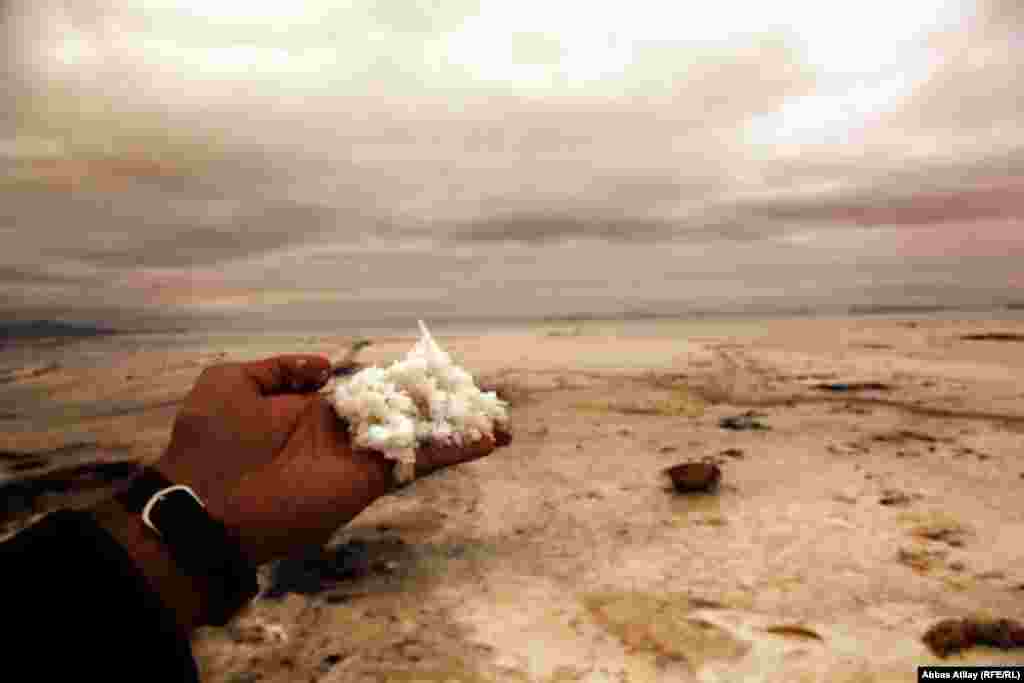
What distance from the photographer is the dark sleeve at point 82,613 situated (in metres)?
1.17

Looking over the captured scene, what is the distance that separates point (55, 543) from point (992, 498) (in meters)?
3.03

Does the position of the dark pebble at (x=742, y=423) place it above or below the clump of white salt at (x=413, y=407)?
below

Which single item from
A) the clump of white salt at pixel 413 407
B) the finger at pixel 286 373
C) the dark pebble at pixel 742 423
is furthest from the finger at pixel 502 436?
the dark pebble at pixel 742 423

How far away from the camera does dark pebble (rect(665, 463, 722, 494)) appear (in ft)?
9.10

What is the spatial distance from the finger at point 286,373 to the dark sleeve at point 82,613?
757 millimetres

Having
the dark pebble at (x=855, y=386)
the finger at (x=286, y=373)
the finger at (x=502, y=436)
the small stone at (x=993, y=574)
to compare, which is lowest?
the small stone at (x=993, y=574)

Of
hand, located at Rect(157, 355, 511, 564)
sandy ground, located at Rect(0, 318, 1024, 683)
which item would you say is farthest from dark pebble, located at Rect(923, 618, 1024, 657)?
hand, located at Rect(157, 355, 511, 564)

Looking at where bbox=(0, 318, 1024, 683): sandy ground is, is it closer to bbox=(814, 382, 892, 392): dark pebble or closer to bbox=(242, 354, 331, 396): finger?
bbox=(814, 382, 892, 392): dark pebble

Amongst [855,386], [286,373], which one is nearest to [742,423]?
[855,386]

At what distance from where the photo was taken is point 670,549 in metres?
2.22

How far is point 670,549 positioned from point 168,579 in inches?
59.7

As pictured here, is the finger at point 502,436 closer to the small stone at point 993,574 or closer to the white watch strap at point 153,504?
the white watch strap at point 153,504

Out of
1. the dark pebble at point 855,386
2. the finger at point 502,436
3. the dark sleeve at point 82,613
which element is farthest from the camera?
the dark pebble at point 855,386

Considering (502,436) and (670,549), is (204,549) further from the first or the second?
(670,549)
